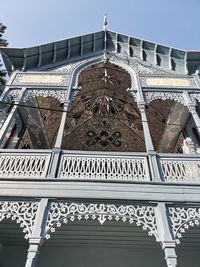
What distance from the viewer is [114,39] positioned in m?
11.7

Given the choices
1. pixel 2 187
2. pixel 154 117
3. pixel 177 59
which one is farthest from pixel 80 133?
pixel 2 187

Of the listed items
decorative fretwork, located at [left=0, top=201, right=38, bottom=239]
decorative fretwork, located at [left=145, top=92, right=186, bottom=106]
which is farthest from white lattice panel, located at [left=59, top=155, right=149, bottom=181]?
decorative fretwork, located at [left=145, top=92, right=186, bottom=106]

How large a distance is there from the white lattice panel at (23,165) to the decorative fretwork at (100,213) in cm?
107

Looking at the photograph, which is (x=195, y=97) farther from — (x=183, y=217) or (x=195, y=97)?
(x=183, y=217)

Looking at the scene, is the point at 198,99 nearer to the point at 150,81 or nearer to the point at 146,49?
the point at 150,81

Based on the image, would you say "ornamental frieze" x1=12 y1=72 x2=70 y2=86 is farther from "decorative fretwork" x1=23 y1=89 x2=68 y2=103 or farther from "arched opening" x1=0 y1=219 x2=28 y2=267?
"arched opening" x1=0 y1=219 x2=28 y2=267

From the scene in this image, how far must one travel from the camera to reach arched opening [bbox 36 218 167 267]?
7113mm

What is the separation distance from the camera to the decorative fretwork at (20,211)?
18.7 feet

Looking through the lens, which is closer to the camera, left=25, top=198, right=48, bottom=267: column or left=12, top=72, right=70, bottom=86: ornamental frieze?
left=25, top=198, right=48, bottom=267: column

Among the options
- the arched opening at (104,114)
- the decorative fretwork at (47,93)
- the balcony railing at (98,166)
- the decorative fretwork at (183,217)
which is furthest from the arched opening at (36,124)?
the decorative fretwork at (183,217)

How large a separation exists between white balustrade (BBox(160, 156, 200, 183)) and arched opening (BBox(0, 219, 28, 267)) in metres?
4.28

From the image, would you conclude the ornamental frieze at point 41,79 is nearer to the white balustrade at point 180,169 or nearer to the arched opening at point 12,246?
the white balustrade at point 180,169

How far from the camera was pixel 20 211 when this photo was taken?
19.5ft

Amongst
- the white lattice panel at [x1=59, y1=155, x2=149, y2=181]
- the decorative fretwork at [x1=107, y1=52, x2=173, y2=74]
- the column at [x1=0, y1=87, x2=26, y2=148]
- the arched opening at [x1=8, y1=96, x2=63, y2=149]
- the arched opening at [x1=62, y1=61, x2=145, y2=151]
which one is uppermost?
the decorative fretwork at [x1=107, y1=52, x2=173, y2=74]
